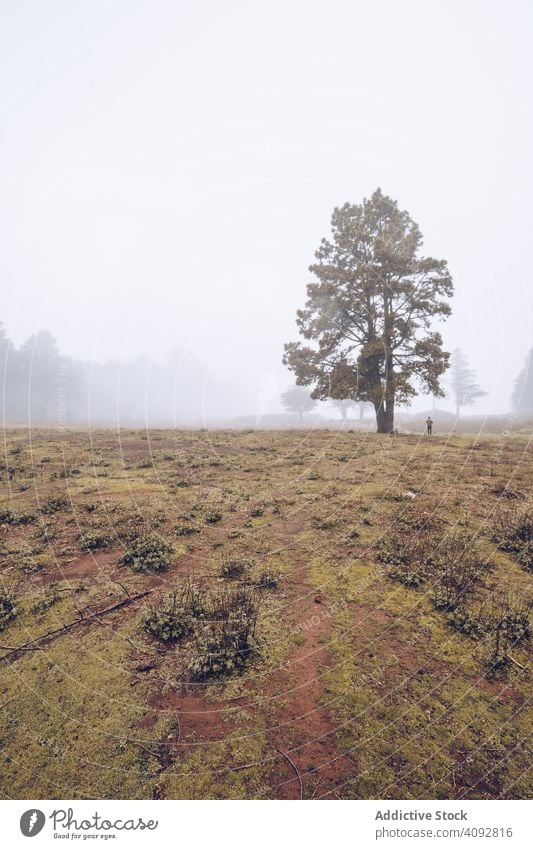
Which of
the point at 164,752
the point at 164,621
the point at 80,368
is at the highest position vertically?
the point at 80,368

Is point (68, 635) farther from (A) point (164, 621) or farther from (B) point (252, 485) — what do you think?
(B) point (252, 485)

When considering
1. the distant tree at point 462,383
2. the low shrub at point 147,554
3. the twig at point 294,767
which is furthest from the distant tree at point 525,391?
the twig at point 294,767

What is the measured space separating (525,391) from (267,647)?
124783mm

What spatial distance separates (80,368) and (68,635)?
115 m

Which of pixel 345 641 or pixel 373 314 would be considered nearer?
pixel 345 641

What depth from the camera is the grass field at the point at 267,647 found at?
3803 mm

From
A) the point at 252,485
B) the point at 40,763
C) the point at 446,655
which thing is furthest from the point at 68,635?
the point at 252,485

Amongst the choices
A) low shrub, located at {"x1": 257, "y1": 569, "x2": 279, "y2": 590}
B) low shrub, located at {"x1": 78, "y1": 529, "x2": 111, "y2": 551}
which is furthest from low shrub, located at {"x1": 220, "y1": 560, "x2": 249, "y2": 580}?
low shrub, located at {"x1": 78, "y1": 529, "x2": 111, "y2": 551}

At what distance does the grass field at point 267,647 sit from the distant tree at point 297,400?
9939 centimetres

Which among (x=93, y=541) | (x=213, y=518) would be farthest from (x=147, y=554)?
(x=213, y=518)

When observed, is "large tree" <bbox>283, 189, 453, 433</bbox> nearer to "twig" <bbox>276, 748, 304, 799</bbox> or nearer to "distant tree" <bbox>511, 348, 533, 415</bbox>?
"twig" <bbox>276, 748, 304, 799</bbox>

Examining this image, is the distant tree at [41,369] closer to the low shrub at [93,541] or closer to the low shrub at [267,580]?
the low shrub at [93,541]

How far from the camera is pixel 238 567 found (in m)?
7.52

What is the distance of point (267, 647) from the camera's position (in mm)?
5430
